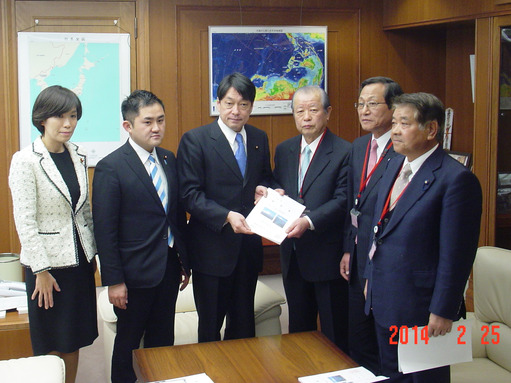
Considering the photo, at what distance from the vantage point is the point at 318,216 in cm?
292

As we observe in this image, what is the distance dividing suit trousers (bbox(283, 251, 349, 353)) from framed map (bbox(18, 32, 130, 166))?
2.51 meters

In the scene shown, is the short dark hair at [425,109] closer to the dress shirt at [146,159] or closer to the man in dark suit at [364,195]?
the man in dark suit at [364,195]

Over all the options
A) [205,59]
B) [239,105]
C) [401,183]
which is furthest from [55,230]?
[205,59]

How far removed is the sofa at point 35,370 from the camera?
2338 mm

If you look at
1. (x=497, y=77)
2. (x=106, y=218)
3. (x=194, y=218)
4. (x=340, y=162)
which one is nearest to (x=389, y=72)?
(x=497, y=77)

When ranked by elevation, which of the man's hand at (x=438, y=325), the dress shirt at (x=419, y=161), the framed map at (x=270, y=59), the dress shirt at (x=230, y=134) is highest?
the framed map at (x=270, y=59)

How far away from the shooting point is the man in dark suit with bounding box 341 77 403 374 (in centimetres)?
277

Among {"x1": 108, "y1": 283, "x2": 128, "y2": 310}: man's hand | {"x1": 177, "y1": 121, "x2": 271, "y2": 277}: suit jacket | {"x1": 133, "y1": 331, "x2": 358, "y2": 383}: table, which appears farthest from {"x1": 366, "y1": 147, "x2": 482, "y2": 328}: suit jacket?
{"x1": 108, "y1": 283, "x2": 128, "y2": 310}: man's hand

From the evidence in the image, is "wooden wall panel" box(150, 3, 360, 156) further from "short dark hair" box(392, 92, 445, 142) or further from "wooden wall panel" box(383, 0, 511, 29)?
"short dark hair" box(392, 92, 445, 142)

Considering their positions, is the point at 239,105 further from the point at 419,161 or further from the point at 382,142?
the point at 419,161

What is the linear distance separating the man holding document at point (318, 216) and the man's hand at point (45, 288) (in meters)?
1.10

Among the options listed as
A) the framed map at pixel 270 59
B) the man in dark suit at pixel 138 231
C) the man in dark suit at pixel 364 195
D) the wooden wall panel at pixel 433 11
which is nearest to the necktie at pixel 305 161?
the man in dark suit at pixel 364 195

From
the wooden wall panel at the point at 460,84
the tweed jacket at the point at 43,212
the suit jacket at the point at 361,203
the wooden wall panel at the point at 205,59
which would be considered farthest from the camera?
the wooden wall panel at the point at 460,84

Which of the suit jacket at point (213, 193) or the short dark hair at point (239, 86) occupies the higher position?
the short dark hair at point (239, 86)
